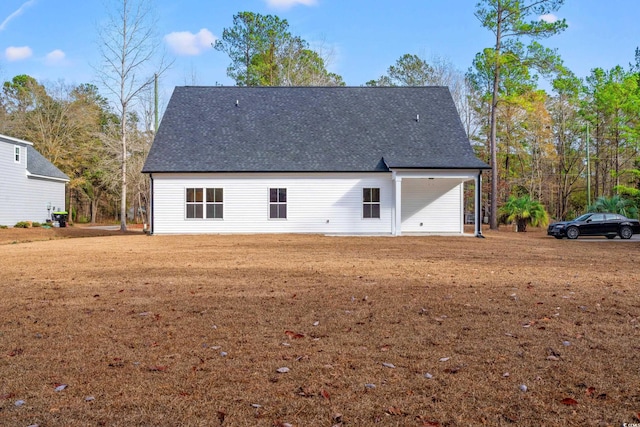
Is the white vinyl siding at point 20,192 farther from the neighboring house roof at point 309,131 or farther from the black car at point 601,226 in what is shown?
the black car at point 601,226

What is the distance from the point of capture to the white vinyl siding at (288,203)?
2081 cm

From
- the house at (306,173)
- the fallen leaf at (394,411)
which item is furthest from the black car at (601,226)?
the fallen leaf at (394,411)

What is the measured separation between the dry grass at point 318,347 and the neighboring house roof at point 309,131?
11.8 m

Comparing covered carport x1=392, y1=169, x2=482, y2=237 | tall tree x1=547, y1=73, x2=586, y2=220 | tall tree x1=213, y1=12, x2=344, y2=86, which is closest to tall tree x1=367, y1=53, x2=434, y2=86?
tall tree x1=213, y1=12, x2=344, y2=86

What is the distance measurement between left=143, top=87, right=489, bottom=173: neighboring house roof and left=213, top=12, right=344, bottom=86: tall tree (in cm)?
1449

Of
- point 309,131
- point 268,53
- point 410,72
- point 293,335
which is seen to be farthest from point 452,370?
point 410,72

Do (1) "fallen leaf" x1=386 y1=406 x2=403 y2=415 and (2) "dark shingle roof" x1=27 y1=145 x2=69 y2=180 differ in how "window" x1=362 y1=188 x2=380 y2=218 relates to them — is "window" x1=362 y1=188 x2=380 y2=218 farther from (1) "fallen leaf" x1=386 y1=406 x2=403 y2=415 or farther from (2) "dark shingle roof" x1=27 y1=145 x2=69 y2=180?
(2) "dark shingle roof" x1=27 y1=145 x2=69 y2=180

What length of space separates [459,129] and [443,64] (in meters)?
19.7

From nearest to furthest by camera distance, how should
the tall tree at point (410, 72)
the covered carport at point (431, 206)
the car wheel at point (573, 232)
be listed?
the car wheel at point (573, 232), the covered carport at point (431, 206), the tall tree at point (410, 72)

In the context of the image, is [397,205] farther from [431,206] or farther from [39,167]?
[39,167]

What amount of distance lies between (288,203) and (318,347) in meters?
16.6

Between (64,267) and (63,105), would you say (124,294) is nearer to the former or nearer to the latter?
(64,267)

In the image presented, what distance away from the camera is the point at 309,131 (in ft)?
74.2

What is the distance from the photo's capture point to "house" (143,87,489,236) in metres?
20.8
